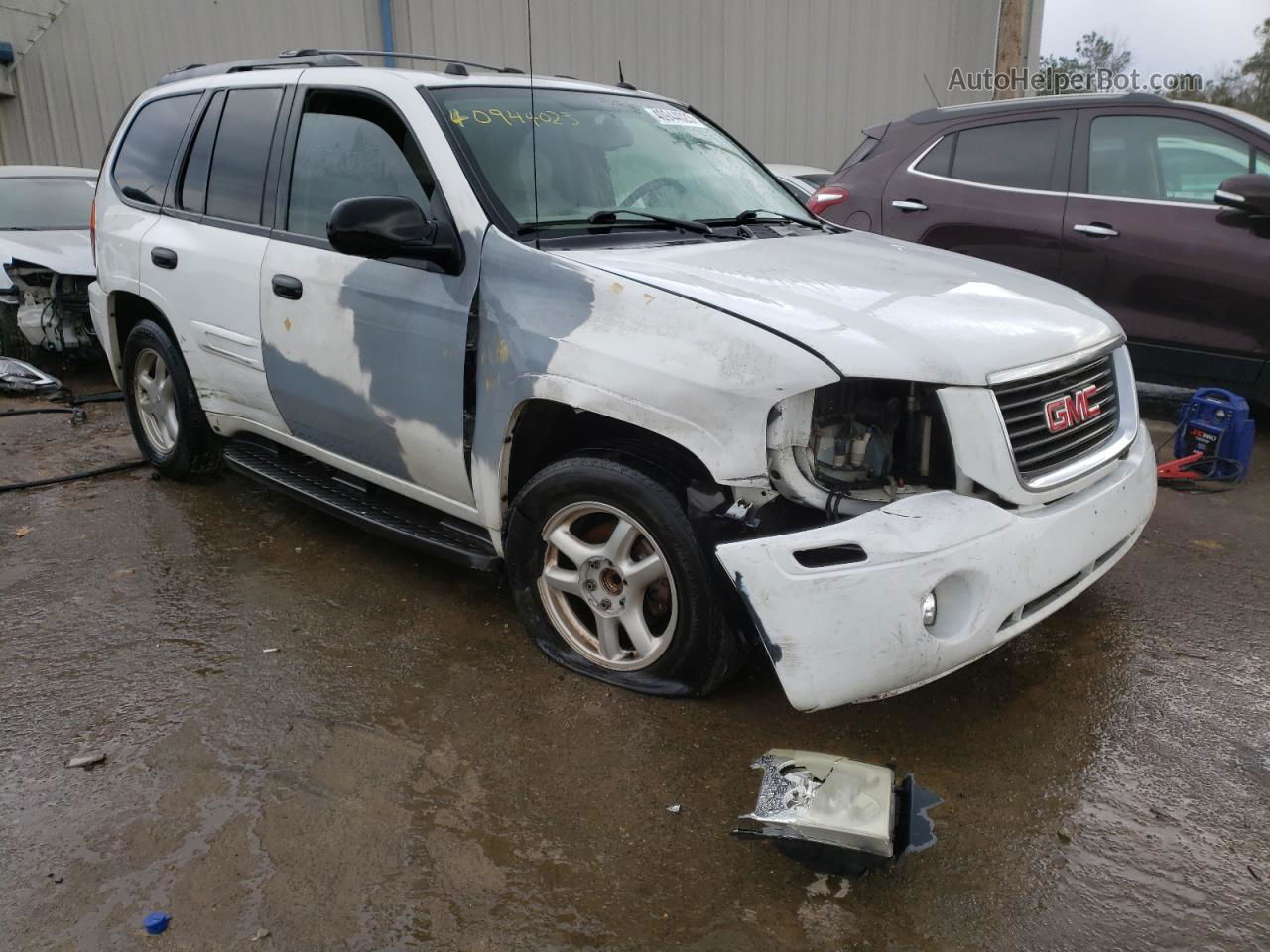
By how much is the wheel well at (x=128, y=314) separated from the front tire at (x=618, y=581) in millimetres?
2504

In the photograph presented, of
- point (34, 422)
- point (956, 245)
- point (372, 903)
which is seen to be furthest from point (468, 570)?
point (34, 422)

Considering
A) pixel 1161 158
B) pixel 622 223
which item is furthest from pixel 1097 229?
pixel 622 223

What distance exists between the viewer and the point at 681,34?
11695 millimetres

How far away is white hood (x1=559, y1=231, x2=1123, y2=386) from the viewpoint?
2506 millimetres

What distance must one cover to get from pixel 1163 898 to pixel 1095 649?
1209 mm

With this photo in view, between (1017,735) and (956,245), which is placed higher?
(956,245)

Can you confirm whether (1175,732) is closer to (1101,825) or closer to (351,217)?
(1101,825)

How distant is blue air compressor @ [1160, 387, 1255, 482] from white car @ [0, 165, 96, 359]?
→ 717 centimetres

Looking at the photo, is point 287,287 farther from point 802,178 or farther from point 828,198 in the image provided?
point 802,178

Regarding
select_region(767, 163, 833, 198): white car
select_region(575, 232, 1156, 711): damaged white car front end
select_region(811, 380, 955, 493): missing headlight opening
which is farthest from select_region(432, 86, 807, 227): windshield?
select_region(767, 163, 833, 198): white car

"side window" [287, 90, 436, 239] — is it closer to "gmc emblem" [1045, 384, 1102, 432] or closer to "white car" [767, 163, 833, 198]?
"gmc emblem" [1045, 384, 1102, 432]

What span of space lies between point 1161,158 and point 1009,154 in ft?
2.63

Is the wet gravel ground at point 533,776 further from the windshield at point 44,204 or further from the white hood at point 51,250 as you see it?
the windshield at point 44,204

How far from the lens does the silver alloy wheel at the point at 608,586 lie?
2.90 meters
